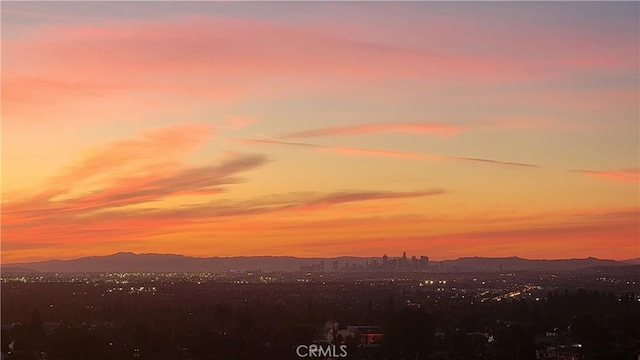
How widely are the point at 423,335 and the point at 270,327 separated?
27.5 feet

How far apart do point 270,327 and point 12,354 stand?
11.7 meters

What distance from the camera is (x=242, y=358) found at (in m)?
31.2

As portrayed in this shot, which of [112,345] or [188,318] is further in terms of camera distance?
[188,318]

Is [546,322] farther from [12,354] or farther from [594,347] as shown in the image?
[12,354]

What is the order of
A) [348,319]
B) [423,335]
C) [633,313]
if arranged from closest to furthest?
[423,335] < [348,319] < [633,313]

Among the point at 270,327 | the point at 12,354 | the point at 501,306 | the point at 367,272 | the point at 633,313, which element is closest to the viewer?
the point at 12,354

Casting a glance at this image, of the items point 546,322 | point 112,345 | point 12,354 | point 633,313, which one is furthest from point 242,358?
point 633,313

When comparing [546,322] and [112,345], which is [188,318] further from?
[546,322]

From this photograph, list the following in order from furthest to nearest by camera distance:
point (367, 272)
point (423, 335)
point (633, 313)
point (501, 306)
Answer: point (367, 272)
point (501, 306)
point (633, 313)
point (423, 335)

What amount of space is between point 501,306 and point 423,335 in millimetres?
28584

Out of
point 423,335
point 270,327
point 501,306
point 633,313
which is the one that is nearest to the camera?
point 423,335

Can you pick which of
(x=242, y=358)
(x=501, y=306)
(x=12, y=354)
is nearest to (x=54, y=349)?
(x=12, y=354)

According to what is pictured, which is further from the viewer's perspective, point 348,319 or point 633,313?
point 633,313

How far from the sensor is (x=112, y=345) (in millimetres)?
33625
